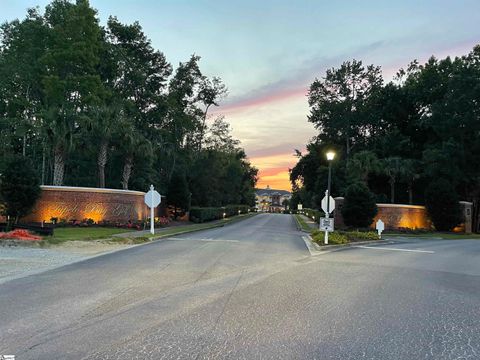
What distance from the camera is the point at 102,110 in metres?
33.6

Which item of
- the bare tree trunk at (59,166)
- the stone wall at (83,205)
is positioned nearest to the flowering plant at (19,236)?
the stone wall at (83,205)

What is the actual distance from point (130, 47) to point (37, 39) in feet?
37.6

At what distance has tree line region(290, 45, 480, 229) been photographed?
129 feet

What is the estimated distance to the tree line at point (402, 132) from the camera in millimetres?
39219

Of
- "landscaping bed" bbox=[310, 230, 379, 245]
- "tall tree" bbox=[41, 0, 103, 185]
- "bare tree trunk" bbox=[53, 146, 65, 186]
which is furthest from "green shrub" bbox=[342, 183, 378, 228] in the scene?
"tall tree" bbox=[41, 0, 103, 185]

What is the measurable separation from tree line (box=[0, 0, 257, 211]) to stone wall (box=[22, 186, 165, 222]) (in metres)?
3.31

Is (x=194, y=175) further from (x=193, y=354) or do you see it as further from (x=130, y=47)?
(x=193, y=354)

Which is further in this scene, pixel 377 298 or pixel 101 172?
pixel 101 172

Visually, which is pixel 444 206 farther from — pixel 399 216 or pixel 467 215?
pixel 467 215

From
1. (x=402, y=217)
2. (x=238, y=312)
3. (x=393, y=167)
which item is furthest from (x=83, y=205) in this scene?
(x=393, y=167)

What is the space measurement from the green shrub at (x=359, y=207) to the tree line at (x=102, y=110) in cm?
1669

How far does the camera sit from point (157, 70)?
49625mm

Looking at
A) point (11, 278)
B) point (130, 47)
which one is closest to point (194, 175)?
point (130, 47)

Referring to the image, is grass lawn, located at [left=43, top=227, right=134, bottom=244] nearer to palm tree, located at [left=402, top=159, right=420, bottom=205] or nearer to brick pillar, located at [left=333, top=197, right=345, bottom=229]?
brick pillar, located at [left=333, top=197, right=345, bottom=229]
